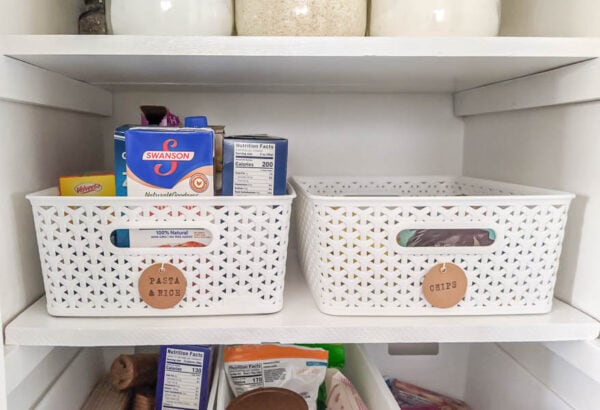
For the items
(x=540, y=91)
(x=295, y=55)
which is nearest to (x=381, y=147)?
(x=540, y=91)

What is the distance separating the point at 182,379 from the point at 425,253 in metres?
0.44

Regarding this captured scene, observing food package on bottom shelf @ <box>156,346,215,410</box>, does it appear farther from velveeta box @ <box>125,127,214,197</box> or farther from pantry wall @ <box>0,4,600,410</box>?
velveeta box @ <box>125,127,214,197</box>

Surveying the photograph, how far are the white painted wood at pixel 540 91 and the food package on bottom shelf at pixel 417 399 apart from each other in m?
0.57

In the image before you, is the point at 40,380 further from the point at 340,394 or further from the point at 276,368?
the point at 340,394

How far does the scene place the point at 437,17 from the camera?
59cm

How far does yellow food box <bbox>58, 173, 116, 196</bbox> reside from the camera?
2.03 ft

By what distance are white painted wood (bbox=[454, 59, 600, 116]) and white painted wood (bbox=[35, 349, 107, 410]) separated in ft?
2.76

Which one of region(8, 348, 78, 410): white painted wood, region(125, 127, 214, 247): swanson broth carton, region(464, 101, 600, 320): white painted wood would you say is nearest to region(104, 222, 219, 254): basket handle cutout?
region(125, 127, 214, 247): swanson broth carton

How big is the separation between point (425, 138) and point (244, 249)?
0.53 meters

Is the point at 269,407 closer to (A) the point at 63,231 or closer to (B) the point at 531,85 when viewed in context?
(A) the point at 63,231

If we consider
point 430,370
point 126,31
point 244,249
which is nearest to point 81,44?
point 126,31

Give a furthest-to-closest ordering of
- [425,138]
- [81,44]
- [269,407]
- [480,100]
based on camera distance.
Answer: [425,138], [480,100], [269,407], [81,44]

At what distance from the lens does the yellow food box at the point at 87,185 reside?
24.3 inches

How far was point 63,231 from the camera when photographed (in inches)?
22.7
